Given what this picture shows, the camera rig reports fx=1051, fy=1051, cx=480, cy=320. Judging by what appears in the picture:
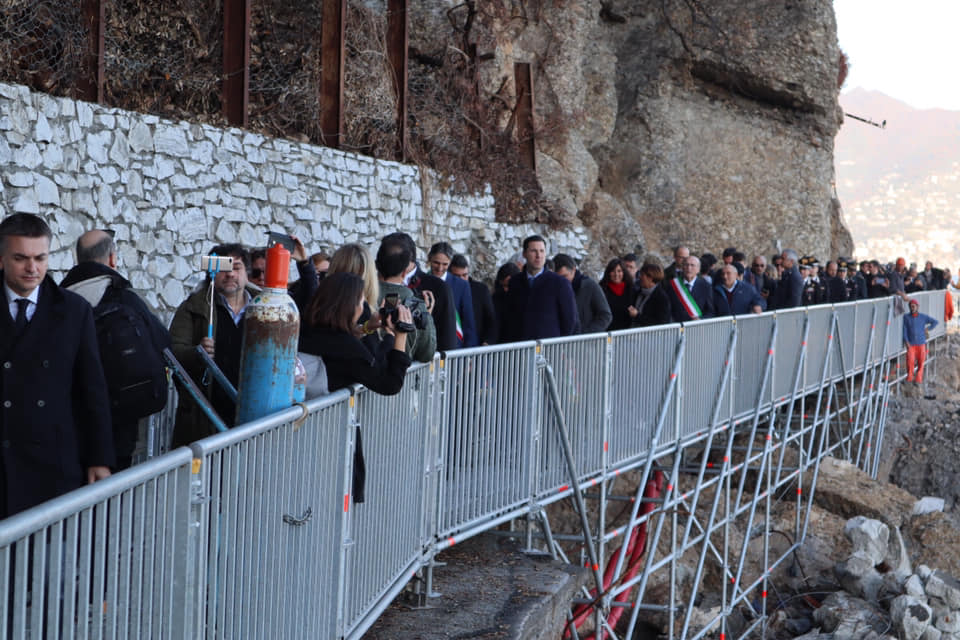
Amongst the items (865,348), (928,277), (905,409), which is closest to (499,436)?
(865,348)

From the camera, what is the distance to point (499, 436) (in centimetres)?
621

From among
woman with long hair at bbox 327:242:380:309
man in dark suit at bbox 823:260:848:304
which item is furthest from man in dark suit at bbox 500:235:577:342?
man in dark suit at bbox 823:260:848:304

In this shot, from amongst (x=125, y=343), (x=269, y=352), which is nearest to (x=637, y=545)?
(x=125, y=343)

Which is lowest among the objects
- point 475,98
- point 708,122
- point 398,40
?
point 475,98

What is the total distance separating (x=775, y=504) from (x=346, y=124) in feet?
23.0

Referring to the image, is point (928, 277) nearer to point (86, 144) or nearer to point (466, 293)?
point (466, 293)

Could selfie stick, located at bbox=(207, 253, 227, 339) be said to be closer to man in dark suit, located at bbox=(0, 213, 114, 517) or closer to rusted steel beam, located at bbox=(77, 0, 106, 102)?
man in dark suit, located at bbox=(0, 213, 114, 517)

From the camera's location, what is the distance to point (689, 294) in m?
10.6

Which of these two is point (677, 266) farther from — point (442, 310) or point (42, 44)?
point (42, 44)

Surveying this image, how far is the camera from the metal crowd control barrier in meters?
2.41

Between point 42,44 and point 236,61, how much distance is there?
235 cm

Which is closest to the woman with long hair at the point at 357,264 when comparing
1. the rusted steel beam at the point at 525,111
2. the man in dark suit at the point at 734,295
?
the man in dark suit at the point at 734,295

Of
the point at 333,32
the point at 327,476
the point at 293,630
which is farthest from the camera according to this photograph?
the point at 333,32

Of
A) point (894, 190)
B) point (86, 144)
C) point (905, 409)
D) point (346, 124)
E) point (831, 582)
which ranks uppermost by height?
point (894, 190)
